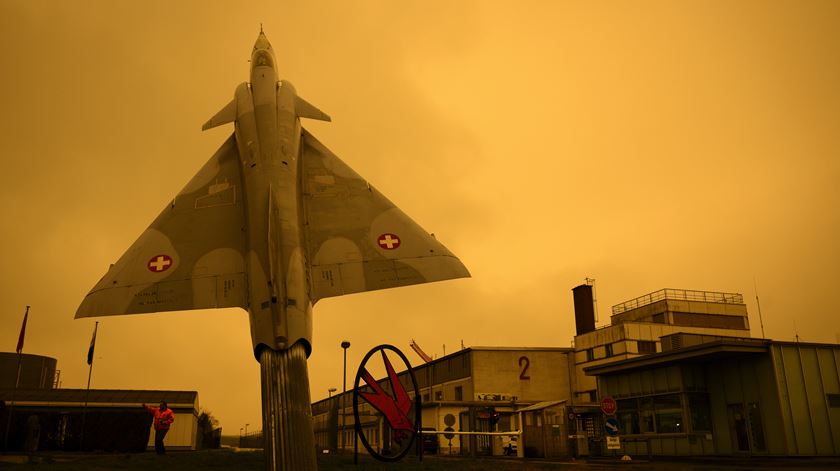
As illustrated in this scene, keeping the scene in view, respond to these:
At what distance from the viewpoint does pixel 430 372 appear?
82.9 m

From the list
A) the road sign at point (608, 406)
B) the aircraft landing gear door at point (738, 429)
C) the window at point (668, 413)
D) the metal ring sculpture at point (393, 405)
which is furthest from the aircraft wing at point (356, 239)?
the aircraft landing gear door at point (738, 429)

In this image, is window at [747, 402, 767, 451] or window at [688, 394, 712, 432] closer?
→ window at [747, 402, 767, 451]

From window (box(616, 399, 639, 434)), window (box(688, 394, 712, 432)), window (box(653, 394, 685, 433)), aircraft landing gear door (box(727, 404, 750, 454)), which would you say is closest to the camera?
aircraft landing gear door (box(727, 404, 750, 454))

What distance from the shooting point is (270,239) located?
62.4ft

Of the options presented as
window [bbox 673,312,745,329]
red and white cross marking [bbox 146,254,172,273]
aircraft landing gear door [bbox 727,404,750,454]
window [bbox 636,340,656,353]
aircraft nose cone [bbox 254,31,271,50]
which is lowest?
aircraft landing gear door [bbox 727,404,750,454]

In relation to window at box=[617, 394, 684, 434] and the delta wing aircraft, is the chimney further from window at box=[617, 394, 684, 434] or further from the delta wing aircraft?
the delta wing aircraft

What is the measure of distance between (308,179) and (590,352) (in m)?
60.3

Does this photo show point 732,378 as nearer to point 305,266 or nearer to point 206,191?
point 305,266

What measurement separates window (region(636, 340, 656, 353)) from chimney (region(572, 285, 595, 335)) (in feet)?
23.0

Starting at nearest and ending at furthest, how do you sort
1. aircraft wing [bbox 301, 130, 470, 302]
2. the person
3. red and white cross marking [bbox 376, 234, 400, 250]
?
aircraft wing [bbox 301, 130, 470, 302] → red and white cross marking [bbox 376, 234, 400, 250] → the person

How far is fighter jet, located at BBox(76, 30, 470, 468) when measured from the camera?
18953 millimetres

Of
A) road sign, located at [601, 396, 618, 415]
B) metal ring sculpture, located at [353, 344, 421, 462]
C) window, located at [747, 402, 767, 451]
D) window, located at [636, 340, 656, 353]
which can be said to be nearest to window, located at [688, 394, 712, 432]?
window, located at [747, 402, 767, 451]

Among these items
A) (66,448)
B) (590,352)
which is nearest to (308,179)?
(66,448)

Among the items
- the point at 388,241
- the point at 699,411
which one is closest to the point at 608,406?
the point at 699,411
